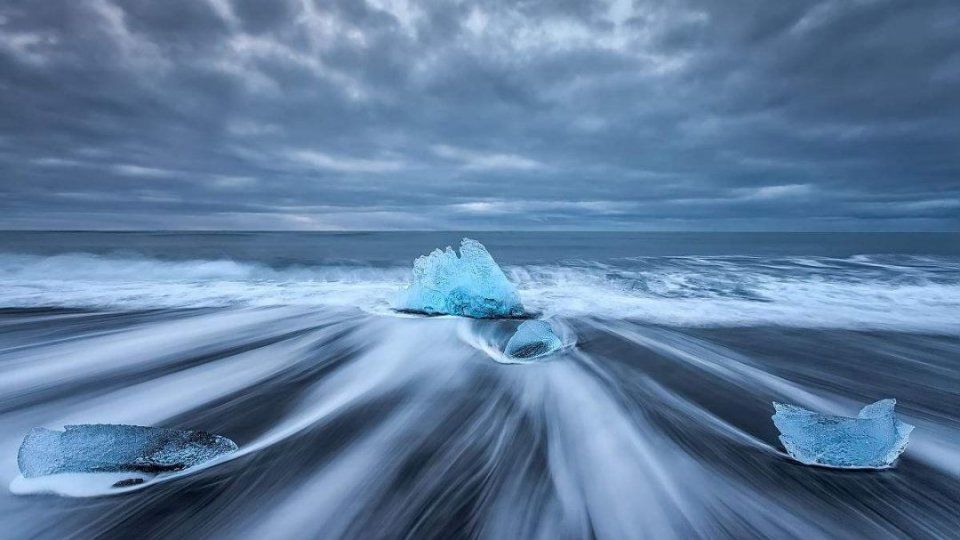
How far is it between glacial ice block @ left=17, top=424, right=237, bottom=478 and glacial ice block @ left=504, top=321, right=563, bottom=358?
3.08 meters

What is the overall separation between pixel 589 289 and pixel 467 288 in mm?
5166

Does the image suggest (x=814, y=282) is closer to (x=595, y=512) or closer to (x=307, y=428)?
(x=595, y=512)

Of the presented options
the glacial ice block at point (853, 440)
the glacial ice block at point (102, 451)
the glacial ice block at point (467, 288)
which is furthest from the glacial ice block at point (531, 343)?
the glacial ice block at point (102, 451)

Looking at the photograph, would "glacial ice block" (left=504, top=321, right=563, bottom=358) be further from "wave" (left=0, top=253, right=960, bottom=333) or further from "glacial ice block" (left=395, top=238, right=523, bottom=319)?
"wave" (left=0, top=253, right=960, bottom=333)

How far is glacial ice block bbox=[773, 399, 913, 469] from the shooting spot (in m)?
2.37

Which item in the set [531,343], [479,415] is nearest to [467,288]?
[531,343]

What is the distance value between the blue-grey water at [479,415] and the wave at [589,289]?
0.24 m

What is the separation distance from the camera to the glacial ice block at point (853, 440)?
2.37 meters

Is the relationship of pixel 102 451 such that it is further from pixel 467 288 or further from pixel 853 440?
pixel 467 288

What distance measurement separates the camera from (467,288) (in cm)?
677

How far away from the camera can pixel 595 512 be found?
204cm

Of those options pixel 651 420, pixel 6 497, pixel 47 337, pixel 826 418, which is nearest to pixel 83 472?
pixel 6 497

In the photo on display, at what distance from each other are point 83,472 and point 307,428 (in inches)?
46.7

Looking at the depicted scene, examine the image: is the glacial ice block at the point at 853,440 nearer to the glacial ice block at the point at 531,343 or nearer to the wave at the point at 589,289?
the glacial ice block at the point at 531,343
